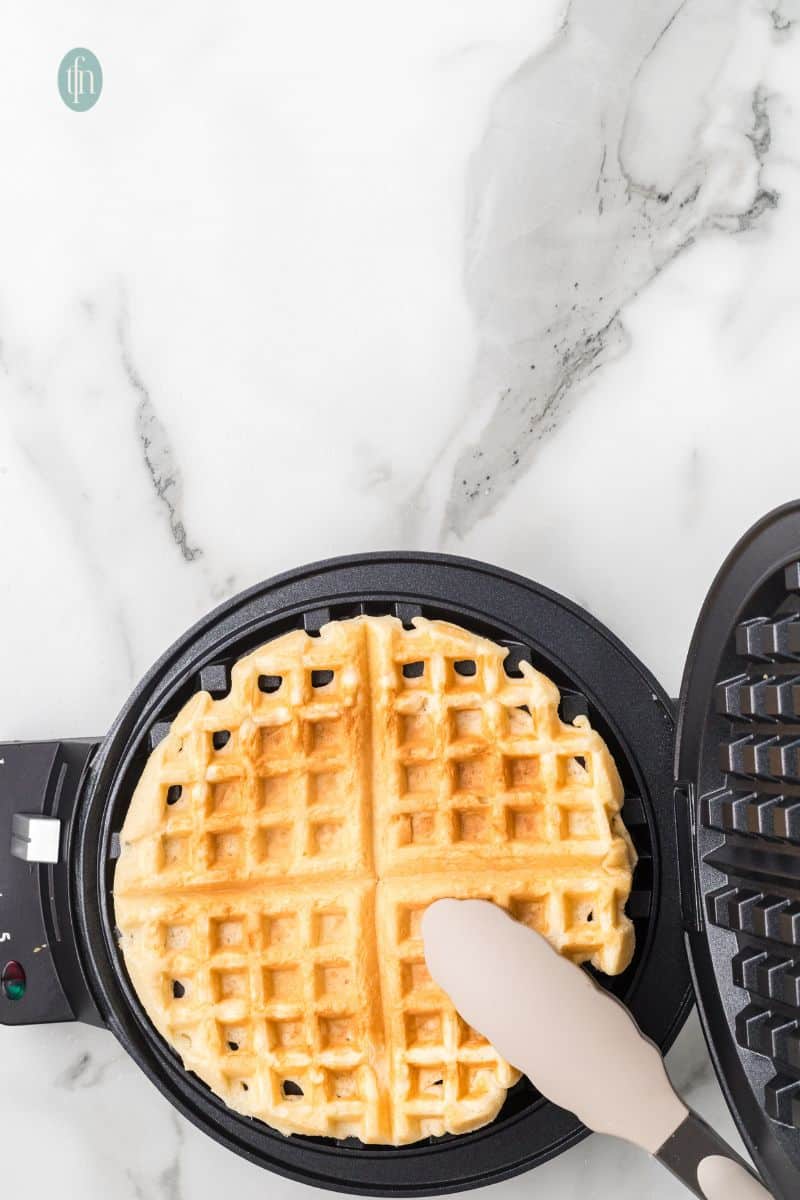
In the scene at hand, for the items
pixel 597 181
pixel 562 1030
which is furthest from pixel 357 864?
pixel 597 181

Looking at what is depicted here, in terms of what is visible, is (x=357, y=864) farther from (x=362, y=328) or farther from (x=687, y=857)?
(x=362, y=328)

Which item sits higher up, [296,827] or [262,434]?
[262,434]

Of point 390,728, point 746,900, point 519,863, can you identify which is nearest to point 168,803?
point 390,728

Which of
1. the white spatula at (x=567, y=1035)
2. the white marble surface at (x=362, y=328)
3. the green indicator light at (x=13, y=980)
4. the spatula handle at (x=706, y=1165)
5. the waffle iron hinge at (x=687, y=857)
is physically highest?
the white marble surface at (x=362, y=328)

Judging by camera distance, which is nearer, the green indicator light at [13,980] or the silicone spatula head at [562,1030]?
the silicone spatula head at [562,1030]

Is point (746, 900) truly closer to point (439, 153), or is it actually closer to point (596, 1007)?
point (596, 1007)

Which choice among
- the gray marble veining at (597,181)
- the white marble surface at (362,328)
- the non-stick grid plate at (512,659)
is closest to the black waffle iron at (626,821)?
the non-stick grid plate at (512,659)

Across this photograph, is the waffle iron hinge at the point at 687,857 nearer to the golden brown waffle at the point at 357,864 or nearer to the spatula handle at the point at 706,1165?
the golden brown waffle at the point at 357,864
